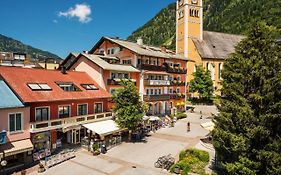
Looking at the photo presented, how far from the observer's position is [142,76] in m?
46.5

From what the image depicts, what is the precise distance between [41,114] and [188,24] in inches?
2263

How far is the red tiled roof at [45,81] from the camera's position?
28.5 metres

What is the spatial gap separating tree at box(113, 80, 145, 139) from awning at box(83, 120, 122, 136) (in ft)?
3.17

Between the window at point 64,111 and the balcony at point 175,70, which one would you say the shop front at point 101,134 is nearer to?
the window at point 64,111

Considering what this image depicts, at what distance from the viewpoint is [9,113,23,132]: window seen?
25703 mm

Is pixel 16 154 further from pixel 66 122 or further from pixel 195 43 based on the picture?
pixel 195 43

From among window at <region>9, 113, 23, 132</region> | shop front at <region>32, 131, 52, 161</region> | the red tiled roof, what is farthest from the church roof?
window at <region>9, 113, 23, 132</region>

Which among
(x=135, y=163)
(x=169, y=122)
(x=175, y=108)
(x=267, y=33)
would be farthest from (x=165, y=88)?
(x=267, y=33)

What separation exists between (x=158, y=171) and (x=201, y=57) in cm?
5378

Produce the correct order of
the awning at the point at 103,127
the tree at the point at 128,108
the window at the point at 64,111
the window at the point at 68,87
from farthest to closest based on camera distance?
the tree at the point at 128,108 → the window at the point at 68,87 → the awning at the point at 103,127 → the window at the point at 64,111

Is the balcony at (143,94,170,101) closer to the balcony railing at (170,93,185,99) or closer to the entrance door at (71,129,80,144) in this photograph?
the balcony railing at (170,93,185,99)

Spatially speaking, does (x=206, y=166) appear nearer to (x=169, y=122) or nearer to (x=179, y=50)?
(x=169, y=122)

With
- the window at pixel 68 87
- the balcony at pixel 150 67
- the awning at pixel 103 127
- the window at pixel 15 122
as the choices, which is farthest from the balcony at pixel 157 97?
the window at pixel 15 122

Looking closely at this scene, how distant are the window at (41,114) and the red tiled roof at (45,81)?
123cm
